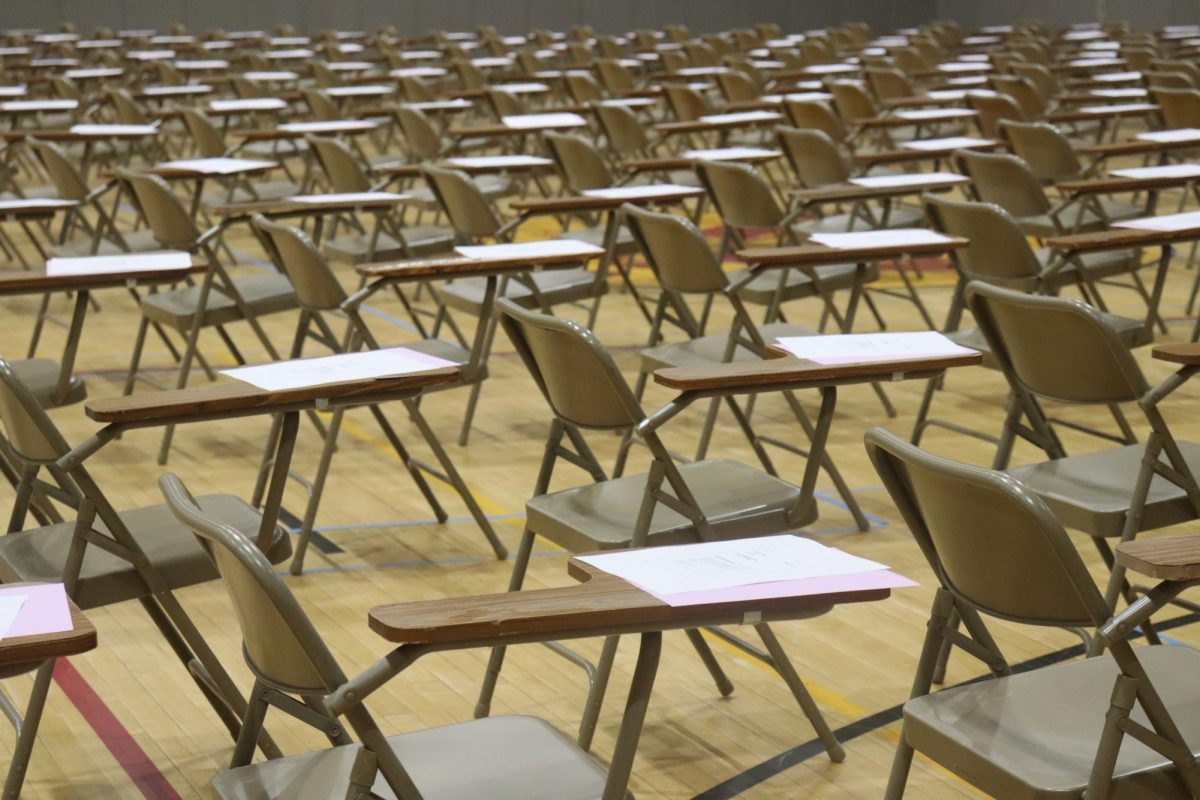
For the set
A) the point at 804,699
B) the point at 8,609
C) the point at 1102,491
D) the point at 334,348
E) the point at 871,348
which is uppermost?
the point at 871,348

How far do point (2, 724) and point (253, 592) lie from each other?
181 centimetres

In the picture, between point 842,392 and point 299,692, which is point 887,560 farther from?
→ point 299,692

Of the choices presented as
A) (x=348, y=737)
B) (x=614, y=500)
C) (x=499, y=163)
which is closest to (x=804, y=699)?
(x=614, y=500)

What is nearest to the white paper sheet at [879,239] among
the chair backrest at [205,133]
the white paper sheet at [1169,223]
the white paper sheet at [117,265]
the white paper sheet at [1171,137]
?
the white paper sheet at [1169,223]

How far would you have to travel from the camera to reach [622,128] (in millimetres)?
9586

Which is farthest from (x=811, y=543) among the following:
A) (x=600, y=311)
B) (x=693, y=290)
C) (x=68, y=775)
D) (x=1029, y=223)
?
(x=600, y=311)

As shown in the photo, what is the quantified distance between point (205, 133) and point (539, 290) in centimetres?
411

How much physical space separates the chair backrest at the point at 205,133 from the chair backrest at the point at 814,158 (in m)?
3.34

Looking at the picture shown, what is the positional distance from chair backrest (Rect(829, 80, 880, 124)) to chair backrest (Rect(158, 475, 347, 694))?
871 cm

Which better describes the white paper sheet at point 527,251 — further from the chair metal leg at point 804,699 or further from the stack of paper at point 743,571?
the stack of paper at point 743,571

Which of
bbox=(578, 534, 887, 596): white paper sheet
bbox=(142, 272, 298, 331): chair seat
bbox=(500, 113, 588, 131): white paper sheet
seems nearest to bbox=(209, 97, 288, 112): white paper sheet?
bbox=(500, 113, 588, 131): white paper sheet

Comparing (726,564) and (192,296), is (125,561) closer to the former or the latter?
(726,564)

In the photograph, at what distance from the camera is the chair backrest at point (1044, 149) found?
799 cm

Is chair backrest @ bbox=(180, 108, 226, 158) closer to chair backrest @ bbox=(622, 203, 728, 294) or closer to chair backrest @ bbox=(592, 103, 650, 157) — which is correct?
chair backrest @ bbox=(592, 103, 650, 157)
